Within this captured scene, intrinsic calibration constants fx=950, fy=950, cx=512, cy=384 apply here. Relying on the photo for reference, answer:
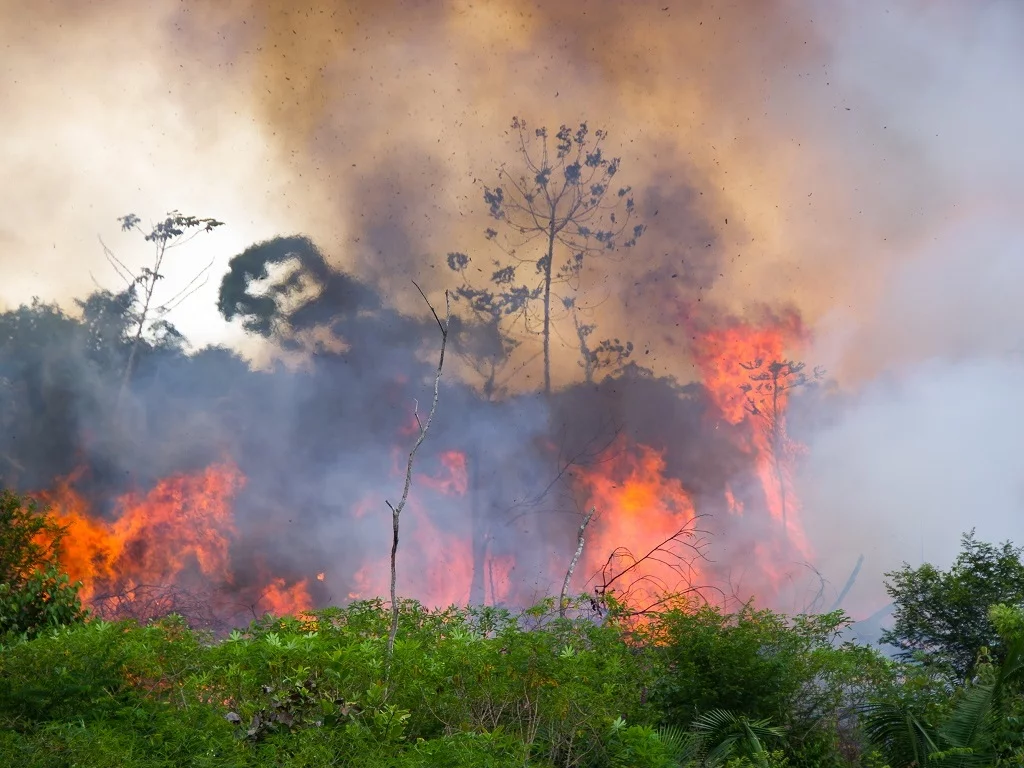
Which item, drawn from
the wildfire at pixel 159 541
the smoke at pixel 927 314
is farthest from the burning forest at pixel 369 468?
the smoke at pixel 927 314

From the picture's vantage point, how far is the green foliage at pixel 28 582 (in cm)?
903

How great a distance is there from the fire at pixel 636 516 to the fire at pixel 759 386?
3.58 ft

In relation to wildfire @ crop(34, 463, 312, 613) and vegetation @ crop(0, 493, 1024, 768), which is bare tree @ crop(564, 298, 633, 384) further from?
vegetation @ crop(0, 493, 1024, 768)

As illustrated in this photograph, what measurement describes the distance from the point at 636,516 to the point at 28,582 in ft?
35.4

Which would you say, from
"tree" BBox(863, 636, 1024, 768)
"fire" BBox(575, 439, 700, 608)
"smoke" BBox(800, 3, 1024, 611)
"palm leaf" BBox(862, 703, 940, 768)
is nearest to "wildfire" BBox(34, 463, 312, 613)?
"fire" BBox(575, 439, 700, 608)

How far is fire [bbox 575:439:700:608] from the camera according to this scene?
56.7ft

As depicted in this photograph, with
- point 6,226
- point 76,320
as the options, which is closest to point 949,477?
point 76,320

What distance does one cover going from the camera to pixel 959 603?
1205 centimetres

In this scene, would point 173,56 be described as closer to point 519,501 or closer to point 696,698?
point 519,501

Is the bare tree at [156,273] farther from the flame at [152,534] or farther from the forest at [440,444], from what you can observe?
the flame at [152,534]

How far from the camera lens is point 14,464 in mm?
15766

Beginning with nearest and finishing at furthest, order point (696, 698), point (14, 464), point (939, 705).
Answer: point (939, 705)
point (696, 698)
point (14, 464)

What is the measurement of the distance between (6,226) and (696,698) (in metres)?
14.2

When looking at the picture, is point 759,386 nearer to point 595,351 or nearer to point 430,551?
point 595,351
